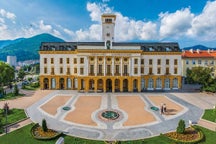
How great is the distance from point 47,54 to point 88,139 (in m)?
36.2

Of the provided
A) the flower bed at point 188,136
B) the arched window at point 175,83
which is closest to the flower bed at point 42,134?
the flower bed at point 188,136

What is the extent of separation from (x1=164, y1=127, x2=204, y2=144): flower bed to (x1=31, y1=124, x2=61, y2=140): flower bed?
541 inches

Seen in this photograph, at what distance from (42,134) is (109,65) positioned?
1137 inches

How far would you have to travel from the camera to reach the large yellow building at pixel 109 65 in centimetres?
4722

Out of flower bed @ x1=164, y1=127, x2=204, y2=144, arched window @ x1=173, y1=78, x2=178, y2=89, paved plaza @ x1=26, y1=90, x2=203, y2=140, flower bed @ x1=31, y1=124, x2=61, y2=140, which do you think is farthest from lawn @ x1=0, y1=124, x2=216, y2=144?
A: arched window @ x1=173, y1=78, x2=178, y2=89

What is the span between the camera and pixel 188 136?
21.1m

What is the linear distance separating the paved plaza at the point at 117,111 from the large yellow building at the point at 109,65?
7812 mm

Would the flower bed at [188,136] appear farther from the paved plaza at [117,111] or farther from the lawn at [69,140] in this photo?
the paved plaza at [117,111]

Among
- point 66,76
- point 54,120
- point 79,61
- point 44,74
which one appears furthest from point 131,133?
point 44,74

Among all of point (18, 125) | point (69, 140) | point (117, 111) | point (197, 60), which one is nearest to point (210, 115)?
point (117, 111)

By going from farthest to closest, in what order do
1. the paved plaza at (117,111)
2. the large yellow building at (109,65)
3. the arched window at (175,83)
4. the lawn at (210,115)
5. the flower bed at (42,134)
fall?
the arched window at (175,83) < the large yellow building at (109,65) < the lawn at (210,115) < the paved plaza at (117,111) < the flower bed at (42,134)

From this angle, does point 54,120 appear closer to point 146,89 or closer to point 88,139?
point 88,139

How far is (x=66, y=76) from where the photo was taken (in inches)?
2004

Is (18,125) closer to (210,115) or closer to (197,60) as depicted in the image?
(210,115)
